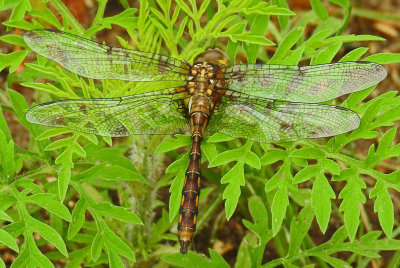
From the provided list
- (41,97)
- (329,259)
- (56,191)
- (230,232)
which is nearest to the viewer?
(56,191)

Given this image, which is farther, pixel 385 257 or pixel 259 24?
pixel 385 257

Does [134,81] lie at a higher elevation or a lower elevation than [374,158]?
higher

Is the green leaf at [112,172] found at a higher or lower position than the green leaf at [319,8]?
lower

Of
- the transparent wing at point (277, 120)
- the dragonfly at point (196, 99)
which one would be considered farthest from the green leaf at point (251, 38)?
the transparent wing at point (277, 120)

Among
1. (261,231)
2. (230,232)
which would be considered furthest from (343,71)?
(230,232)

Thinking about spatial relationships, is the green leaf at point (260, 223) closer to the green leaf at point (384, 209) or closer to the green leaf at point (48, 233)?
the green leaf at point (384, 209)

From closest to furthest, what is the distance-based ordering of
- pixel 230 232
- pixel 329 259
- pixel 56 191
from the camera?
pixel 56 191
pixel 329 259
pixel 230 232

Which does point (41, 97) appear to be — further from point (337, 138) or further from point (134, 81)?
point (337, 138)
